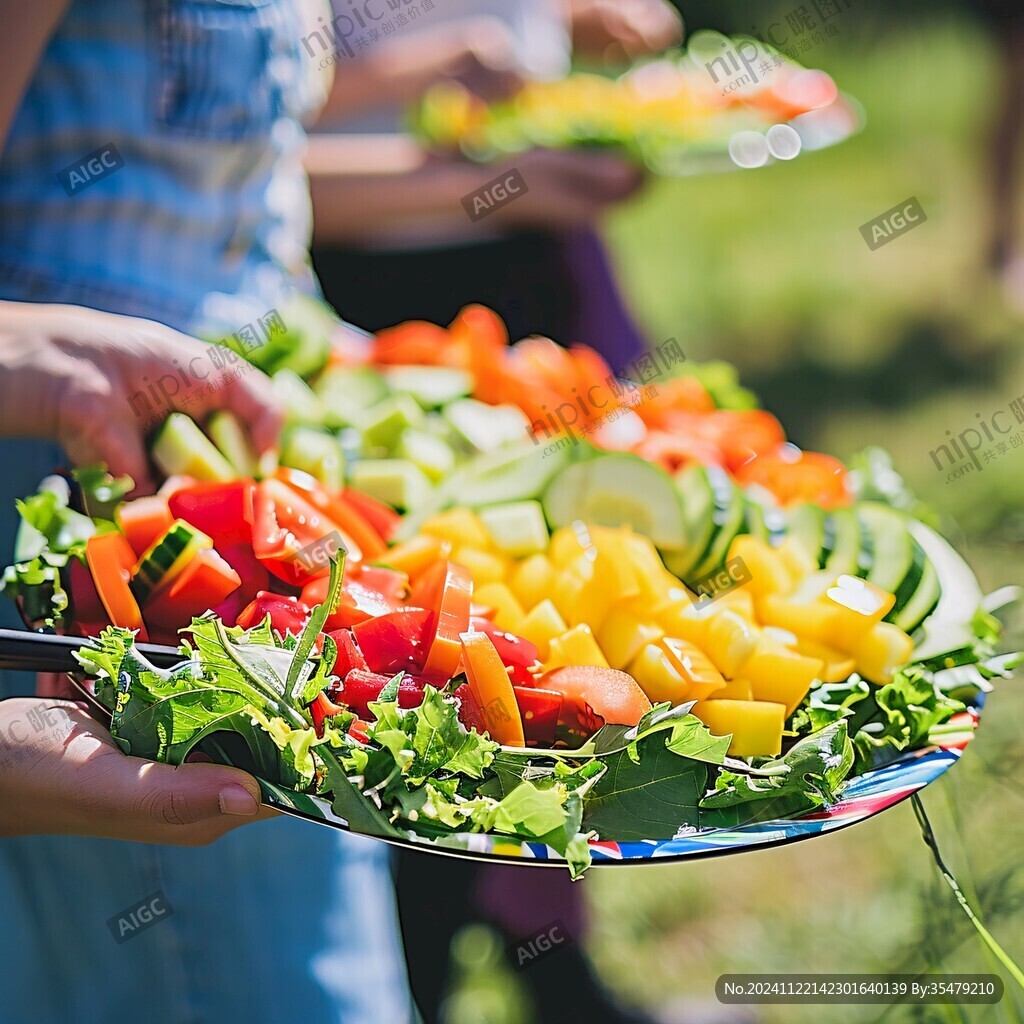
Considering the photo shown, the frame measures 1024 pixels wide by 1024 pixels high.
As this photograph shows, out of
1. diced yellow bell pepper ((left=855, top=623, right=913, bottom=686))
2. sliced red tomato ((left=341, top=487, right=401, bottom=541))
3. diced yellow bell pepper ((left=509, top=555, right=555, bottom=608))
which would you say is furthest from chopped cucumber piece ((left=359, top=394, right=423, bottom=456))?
diced yellow bell pepper ((left=855, top=623, right=913, bottom=686))

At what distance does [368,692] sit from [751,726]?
0.49m

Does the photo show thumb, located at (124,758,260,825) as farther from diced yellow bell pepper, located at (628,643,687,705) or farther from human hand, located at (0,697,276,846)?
diced yellow bell pepper, located at (628,643,687,705)

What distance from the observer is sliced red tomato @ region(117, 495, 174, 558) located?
1.51 metres

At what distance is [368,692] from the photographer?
50.8 inches

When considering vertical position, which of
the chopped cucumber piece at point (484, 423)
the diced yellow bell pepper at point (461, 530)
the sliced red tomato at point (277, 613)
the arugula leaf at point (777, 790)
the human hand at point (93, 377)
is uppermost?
the human hand at point (93, 377)

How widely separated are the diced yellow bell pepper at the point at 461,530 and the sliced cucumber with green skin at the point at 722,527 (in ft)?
1.11

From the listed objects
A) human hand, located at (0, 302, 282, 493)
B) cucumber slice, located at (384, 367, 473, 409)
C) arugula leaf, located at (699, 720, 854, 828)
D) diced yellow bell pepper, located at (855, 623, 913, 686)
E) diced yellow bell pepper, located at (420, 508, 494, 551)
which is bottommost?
diced yellow bell pepper, located at (855, 623, 913, 686)

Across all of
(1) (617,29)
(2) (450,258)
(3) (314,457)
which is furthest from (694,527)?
(1) (617,29)

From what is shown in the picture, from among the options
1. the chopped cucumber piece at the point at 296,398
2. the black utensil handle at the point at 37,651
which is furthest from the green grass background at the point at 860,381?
the black utensil handle at the point at 37,651

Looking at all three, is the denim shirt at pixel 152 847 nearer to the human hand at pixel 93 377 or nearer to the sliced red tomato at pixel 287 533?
the human hand at pixel 93 377

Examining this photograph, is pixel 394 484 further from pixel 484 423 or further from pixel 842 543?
pixel 842 543

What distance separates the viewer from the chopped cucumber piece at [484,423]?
2.06 metres

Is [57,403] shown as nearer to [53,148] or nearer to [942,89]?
[53,148]

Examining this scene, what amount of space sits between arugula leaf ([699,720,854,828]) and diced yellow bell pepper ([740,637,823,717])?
0.19 m
